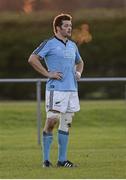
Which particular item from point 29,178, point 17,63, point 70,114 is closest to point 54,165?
point 70,114

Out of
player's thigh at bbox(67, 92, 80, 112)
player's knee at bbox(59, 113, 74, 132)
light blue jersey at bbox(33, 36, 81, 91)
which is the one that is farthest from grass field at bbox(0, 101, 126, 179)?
Result: light blue jersey at bbox(33, 36, 81, 91)

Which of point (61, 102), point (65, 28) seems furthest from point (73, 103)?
point (65, 28)

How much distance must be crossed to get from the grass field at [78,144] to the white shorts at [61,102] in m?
0.81

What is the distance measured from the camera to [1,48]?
29.5 meters

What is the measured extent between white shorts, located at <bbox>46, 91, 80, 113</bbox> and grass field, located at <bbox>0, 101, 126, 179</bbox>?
2.67ft

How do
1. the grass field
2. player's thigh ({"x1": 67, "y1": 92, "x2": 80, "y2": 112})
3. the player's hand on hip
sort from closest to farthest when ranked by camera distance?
the grass field < the player's hand on hip < player's thigh ({"x1": 67, "y1": 92, "x2": 80, "y2": 112})

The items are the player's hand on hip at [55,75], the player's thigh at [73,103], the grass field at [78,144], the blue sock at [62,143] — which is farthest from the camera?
the blue sock at [62,143]

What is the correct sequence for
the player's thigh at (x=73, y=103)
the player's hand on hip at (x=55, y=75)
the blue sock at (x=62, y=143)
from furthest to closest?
the blue sock at (x=62, y=143)
the player's thigh at (x=73, y=103)
the player's hand on hip at (x=55, y=75)

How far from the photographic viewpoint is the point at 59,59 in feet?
37.4

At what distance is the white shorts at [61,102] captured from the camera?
37.3ft

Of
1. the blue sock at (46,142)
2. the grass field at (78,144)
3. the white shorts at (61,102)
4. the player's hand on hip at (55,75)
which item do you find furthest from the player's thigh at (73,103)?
the grass field at (78,144)

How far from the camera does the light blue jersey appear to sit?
1137 cm

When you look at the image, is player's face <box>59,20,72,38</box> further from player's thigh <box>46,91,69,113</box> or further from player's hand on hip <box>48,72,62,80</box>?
player's thigh <box>46,91,69,113</box>

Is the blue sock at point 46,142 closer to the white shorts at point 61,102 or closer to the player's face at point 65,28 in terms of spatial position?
the white shorts at point 61,102
